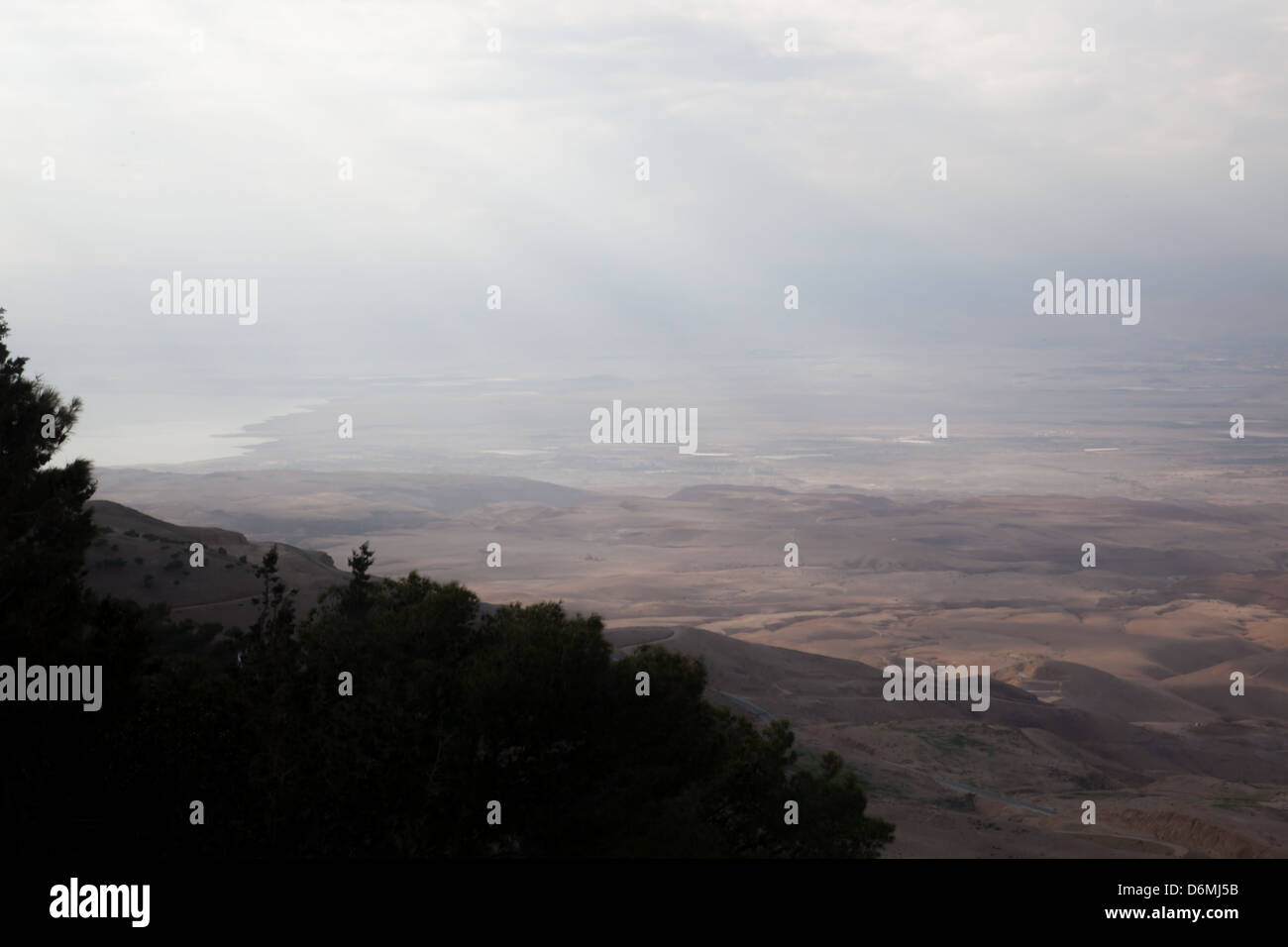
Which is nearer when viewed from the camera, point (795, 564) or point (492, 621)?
point (492, 621)

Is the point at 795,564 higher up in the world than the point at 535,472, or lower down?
lower down

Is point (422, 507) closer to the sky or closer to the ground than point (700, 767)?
closer to the sky

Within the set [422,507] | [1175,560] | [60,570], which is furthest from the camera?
[422,507]

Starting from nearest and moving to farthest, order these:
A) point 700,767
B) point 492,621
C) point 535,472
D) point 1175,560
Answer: point 700,767
point 492,621
point 1175,560
point 535,472

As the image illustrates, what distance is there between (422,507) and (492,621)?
334ft

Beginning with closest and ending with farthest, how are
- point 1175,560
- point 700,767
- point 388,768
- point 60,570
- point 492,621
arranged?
point 388,768, point 60,570, point 700,767, point 492,621, point 1175,560

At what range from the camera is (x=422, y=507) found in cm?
11469

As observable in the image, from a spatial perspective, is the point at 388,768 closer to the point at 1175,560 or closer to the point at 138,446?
the point at 1175,560

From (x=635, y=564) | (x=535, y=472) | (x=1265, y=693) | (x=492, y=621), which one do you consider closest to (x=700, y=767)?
(x=492, y=621)

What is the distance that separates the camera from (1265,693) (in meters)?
48.6

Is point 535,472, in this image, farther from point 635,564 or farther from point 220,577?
point 220,577
